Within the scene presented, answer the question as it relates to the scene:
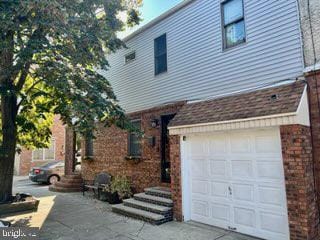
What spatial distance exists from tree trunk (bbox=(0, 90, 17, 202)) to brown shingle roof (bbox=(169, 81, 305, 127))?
19.2 ft

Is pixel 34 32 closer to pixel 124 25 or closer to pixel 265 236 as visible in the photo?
pixel 124 25

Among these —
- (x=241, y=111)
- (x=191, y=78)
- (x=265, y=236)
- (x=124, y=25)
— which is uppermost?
(x=124, y=25)

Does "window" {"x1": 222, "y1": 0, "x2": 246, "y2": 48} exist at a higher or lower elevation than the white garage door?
higher

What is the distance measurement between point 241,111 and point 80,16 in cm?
544

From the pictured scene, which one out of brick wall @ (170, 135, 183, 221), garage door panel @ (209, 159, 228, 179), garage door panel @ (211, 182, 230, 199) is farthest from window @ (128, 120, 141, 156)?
garage door panel @ (211, 182, 230, 199)

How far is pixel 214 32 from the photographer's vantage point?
7902 mm

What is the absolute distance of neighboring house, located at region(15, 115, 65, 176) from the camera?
22.2 meters

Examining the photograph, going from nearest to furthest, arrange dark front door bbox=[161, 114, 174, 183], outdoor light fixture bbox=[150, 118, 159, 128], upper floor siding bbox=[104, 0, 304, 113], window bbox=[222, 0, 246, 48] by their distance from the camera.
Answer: upper floor siding bbox=[104, 0, 304, 113] → window bbox=[222, 0, 246, 48] → dark front door bbox=[161, 114, 174, 183] → outdoor light fixture bbox=[150, 118, 159, 128]

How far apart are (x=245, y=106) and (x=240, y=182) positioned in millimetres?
1874

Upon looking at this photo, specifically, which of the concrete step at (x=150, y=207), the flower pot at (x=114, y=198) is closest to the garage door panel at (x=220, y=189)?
the concrete step at (x=150, y=207)

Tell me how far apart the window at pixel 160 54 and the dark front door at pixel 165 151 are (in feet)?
6.27

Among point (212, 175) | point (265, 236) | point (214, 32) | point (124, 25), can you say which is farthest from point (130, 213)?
point (124, 25)

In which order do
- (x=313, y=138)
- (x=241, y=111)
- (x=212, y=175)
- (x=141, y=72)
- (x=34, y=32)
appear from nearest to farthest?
(x=313, y=138) < (x=241, y=111) < (x=212, y=175) < (x=34, y=32) < (x=141, y=72)

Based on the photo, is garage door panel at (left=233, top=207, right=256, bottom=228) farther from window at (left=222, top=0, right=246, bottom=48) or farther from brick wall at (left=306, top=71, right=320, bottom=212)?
window at (left=222, top=0, right=246, bottom=48)
